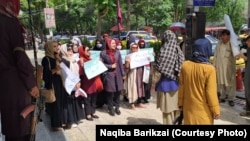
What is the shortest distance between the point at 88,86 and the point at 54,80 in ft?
3.20

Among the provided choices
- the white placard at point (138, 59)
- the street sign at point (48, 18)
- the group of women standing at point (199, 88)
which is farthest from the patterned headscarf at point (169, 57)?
the street sign at point (48, 18)

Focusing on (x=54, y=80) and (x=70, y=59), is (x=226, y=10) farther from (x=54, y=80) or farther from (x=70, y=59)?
(x=54, y=80)

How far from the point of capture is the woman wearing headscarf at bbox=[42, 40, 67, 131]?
545cm

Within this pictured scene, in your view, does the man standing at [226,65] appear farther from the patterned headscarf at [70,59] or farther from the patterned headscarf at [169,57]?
the patterned headscarf at [70,59]

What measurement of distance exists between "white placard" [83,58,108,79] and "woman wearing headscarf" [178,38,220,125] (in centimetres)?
267

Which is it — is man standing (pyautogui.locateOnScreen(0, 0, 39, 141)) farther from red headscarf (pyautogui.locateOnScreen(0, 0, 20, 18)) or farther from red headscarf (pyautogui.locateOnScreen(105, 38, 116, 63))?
red headscarf (pyautogui.locateOnScreen(105, 38, 116, 63))

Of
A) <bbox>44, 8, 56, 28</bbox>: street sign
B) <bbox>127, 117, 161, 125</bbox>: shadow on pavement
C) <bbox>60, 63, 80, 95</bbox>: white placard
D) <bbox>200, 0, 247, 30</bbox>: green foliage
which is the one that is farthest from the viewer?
<bbox>200, 0, 247, 30</bbox>: green foliage

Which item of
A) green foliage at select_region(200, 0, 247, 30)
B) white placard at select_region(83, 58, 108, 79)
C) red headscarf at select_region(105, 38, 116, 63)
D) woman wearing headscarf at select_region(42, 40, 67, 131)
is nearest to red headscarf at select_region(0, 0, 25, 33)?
woman wearing headscarf at select_region(42, 40, 67, 131)

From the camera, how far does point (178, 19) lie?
37.1 meters

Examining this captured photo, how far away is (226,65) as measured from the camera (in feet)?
25.1

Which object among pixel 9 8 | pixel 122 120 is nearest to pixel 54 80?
pixel 122 120

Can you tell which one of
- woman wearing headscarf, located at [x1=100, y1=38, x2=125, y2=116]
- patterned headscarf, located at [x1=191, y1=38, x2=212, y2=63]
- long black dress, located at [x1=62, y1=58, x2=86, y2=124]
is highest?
patterned headscarf, located at [x1=191, y1=38, x2=212, y2=63]

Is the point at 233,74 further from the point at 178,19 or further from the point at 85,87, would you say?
the point at 178,19

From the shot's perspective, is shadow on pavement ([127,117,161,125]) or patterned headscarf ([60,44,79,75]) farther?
shadow on pavement ([127,117,161,125])
